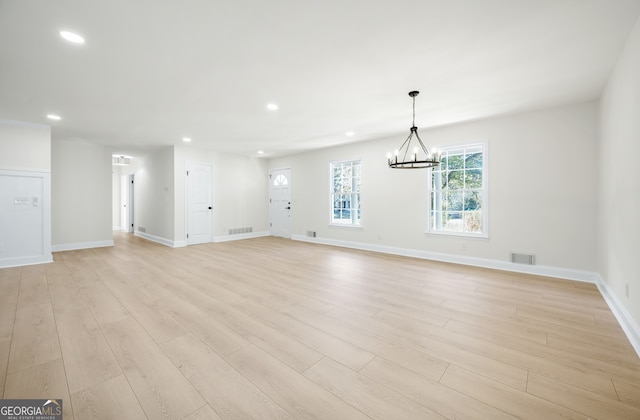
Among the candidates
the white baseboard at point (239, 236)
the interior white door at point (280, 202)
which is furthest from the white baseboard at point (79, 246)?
the interior white door at point (280, 202)

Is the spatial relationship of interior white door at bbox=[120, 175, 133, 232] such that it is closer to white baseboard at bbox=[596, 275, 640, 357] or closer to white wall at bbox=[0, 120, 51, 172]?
white wall at bbox=[0, 120, 51, 172]

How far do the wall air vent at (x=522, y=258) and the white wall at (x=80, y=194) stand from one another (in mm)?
9139

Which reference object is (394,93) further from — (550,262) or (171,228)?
(171,228)

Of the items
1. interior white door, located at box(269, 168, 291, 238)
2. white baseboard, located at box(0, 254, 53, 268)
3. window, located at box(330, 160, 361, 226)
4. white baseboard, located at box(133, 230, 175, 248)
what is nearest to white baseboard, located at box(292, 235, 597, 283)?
window, located at box(330, 160, 361, 226)

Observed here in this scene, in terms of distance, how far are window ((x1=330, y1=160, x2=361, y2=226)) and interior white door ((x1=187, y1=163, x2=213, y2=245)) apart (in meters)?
3.54

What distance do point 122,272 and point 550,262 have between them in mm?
6907

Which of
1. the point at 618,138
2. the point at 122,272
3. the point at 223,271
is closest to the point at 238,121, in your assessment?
the point at 223,271

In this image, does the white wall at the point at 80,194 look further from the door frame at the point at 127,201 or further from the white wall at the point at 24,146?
the door frame at the point at 127,201

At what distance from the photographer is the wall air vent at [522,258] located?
170 inches

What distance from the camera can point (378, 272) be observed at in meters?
4.44

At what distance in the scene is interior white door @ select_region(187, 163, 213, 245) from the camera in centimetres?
722

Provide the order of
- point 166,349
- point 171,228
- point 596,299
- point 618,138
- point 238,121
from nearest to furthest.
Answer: point 166,349
point 618,138
point 596,299
point 238,121
point 171,228

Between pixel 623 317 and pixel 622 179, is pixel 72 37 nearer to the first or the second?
pixel 622 179

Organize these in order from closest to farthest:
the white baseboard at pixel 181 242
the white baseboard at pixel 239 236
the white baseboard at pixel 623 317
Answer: the white baseboard at pixel 623 317
the white baseboard at pixel 181 242
the white baseboard at pixel 239 236
